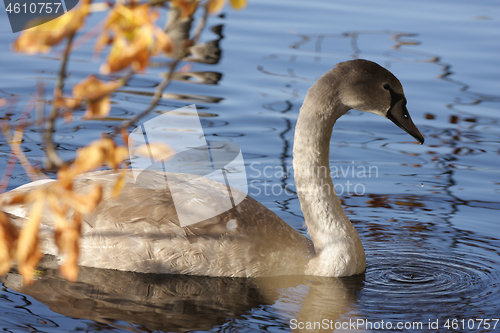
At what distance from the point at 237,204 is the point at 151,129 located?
3.66m

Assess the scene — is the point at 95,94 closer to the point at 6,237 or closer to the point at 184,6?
the point at 184,6

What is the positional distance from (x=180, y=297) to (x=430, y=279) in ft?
6.36

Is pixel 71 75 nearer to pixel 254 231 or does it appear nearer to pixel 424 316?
pixel 254 231

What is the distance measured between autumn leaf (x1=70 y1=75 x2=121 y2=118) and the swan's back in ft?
7.38

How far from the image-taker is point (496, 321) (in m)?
4.62

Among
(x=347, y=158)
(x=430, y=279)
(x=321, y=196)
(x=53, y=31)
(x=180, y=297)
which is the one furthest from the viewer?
(x=347, y=158)

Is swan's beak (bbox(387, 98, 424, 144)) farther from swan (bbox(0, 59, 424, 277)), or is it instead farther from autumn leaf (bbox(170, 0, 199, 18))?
autumn leaf (bbox(170, 0, 199, 18))

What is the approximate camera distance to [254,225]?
5258 mm

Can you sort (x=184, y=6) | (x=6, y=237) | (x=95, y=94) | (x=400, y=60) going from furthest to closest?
(x=400, y=60), (x=6, y=237), (x=95, y=94), (x=184, y=6)

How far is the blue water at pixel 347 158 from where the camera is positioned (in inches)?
186

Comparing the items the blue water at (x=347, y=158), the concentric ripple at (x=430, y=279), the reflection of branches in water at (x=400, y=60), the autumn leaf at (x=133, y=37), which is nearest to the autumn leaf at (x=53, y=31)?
the autumn leaf at (x=133, y=37)

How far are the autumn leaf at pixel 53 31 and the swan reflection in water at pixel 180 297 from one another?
2383 mm

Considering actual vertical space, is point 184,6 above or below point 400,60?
above

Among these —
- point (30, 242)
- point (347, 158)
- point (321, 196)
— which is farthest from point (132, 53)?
point (347, 158)
